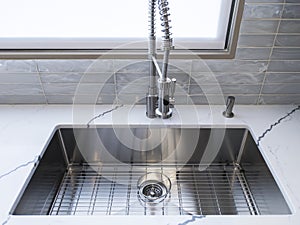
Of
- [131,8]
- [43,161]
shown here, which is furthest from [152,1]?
[43,161]

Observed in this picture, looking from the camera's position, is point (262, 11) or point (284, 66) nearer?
point (262, 11)

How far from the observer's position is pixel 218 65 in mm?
1082

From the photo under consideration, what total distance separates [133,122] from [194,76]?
12.3 inches

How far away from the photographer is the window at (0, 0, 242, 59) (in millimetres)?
1017

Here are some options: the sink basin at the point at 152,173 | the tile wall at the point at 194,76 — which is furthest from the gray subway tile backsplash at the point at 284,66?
the sink basin at the point at 152,173

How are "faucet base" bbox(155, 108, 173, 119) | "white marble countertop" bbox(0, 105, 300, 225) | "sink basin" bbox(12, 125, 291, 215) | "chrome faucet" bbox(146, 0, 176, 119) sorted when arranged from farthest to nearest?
"faucet base" bbox(155, 108, 173, 119) < "sink basin" bbox(12, 125, 291, 215) < "chrome faucet" bbox(146, 0, 176, 119) < "white marble countertop" bbox(0, 105, 300, 225)

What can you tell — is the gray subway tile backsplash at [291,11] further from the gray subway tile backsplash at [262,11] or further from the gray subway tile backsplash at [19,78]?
the gray subway tile backsplash at [19,78]

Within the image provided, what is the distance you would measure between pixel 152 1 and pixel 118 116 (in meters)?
0.47

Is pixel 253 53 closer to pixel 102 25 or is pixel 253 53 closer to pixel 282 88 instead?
pixel 282 88

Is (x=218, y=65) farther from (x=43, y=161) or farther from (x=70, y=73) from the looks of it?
(x=43, y=161)

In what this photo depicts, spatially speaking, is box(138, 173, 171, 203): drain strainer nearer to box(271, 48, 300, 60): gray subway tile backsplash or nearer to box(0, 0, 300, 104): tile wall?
box(0, 0, 300, 104): tile wall

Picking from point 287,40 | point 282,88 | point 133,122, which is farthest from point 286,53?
point 133,122

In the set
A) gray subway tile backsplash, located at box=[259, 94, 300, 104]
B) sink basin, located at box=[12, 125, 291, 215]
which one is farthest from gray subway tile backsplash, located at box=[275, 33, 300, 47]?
sink basin, located at box=[12, 125, 291, 215]

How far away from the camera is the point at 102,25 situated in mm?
1056
